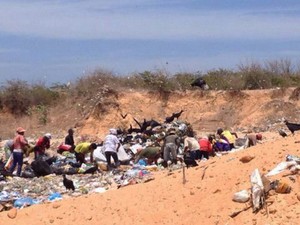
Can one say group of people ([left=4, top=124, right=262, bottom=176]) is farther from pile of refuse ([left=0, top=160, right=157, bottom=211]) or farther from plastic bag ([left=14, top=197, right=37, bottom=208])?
plastic bag ([left=14, top=197, right=37, bottom=208])

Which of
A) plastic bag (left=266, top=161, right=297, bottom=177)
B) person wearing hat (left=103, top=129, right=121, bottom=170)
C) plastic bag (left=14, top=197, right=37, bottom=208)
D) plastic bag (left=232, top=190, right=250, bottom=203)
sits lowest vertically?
plastic bag (left=14, top=197, right=37, bottom=208)

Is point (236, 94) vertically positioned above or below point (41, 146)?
above

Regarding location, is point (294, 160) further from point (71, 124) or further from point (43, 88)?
point (43, 88)

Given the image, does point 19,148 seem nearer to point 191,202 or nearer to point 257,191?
point 191,202

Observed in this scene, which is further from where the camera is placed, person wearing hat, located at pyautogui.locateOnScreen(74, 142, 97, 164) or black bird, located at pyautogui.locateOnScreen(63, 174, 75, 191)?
person wearing hat, located at pyautogui.locateOnScreen(74, 142, 97, 164)

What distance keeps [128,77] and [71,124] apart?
168 inches

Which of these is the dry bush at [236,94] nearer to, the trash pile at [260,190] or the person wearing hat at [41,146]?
the person wearing hat at [41,146]

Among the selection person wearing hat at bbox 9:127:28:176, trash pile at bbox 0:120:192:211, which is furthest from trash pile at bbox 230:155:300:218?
person wearing hat at bbox 9:127:28:176

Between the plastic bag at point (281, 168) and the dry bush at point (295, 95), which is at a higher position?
the plastic bag at point (281, 168)

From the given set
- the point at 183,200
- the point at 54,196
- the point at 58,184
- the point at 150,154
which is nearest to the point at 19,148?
the point at 58,184

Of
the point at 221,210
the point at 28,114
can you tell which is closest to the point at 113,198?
the point at 221,210

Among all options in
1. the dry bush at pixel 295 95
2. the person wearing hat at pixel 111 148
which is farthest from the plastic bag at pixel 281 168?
the dry bush at pixel 295 95

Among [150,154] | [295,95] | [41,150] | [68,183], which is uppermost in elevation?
[295,95]

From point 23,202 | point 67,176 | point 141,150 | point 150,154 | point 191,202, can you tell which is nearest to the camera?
point 191,202
